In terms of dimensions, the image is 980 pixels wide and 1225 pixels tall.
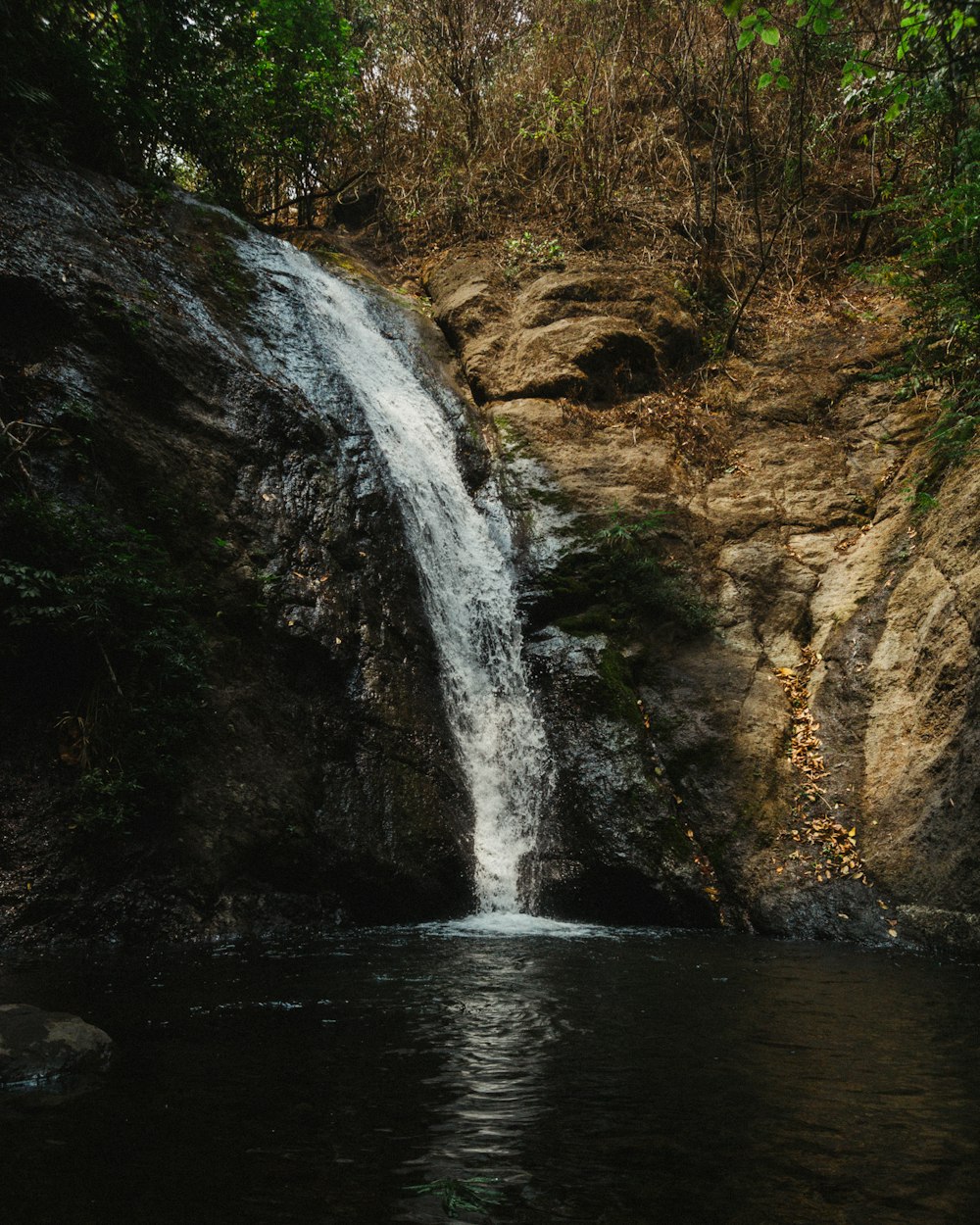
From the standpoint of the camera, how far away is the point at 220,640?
654 cm

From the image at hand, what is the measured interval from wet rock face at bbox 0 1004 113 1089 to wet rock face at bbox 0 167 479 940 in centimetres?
235

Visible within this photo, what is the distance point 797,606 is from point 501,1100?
6812 mm

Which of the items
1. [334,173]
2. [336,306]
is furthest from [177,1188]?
[334,173]

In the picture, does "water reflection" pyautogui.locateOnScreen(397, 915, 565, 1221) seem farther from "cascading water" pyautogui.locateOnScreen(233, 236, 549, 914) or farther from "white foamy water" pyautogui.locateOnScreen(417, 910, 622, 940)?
"cascading water" pyautogui.locateOnScreen(233, 236, 549, 914)

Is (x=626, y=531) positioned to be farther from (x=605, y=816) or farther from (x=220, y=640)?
(x=220, y=640)

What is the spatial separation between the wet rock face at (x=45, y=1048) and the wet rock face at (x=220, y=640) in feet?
7.72

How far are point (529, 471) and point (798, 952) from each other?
611 centimetres

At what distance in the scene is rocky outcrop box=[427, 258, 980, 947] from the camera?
20.9 ft

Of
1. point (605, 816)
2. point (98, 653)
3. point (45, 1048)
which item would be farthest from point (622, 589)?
point (45, 1048)

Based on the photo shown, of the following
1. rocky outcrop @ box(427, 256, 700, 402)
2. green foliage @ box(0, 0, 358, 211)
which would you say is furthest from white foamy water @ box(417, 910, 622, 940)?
green foliage @ box(0, 0, 358, 211)

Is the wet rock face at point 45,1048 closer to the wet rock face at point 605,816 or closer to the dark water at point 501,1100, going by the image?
the dark water at point 501,1100

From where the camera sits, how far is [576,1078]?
297cm

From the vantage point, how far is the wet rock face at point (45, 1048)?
268 centimetres

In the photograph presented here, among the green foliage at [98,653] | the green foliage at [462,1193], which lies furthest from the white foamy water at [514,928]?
the green foliage at [462,1193]
